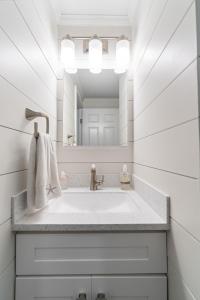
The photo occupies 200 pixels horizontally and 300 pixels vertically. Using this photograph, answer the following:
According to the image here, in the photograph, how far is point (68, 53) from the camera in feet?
4.26

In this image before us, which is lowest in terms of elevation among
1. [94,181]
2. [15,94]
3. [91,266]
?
[91,266]

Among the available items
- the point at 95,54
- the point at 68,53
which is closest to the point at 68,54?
the point at 68,53

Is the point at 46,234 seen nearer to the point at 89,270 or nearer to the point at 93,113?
the point at 89,270

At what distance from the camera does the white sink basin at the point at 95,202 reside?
1.07 m

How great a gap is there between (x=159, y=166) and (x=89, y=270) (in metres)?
0.53

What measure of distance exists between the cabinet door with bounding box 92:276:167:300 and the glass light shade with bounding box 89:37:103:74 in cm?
131

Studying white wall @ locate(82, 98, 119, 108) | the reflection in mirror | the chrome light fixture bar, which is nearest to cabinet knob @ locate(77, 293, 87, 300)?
the reflection in mirror

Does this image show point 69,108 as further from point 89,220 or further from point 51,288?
point 51,288

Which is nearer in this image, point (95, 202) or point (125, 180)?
point (95, 202)

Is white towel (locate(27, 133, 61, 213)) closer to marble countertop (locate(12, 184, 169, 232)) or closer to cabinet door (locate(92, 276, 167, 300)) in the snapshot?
marble countertop (locate(12, 184, 169, 232))

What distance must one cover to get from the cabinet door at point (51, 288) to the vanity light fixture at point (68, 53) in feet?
4.32

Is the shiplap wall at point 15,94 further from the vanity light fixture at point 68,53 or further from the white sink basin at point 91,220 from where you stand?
the vanity light fixture at point 68,53

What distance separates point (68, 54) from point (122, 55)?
397mm

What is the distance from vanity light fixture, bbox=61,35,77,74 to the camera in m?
1.29
